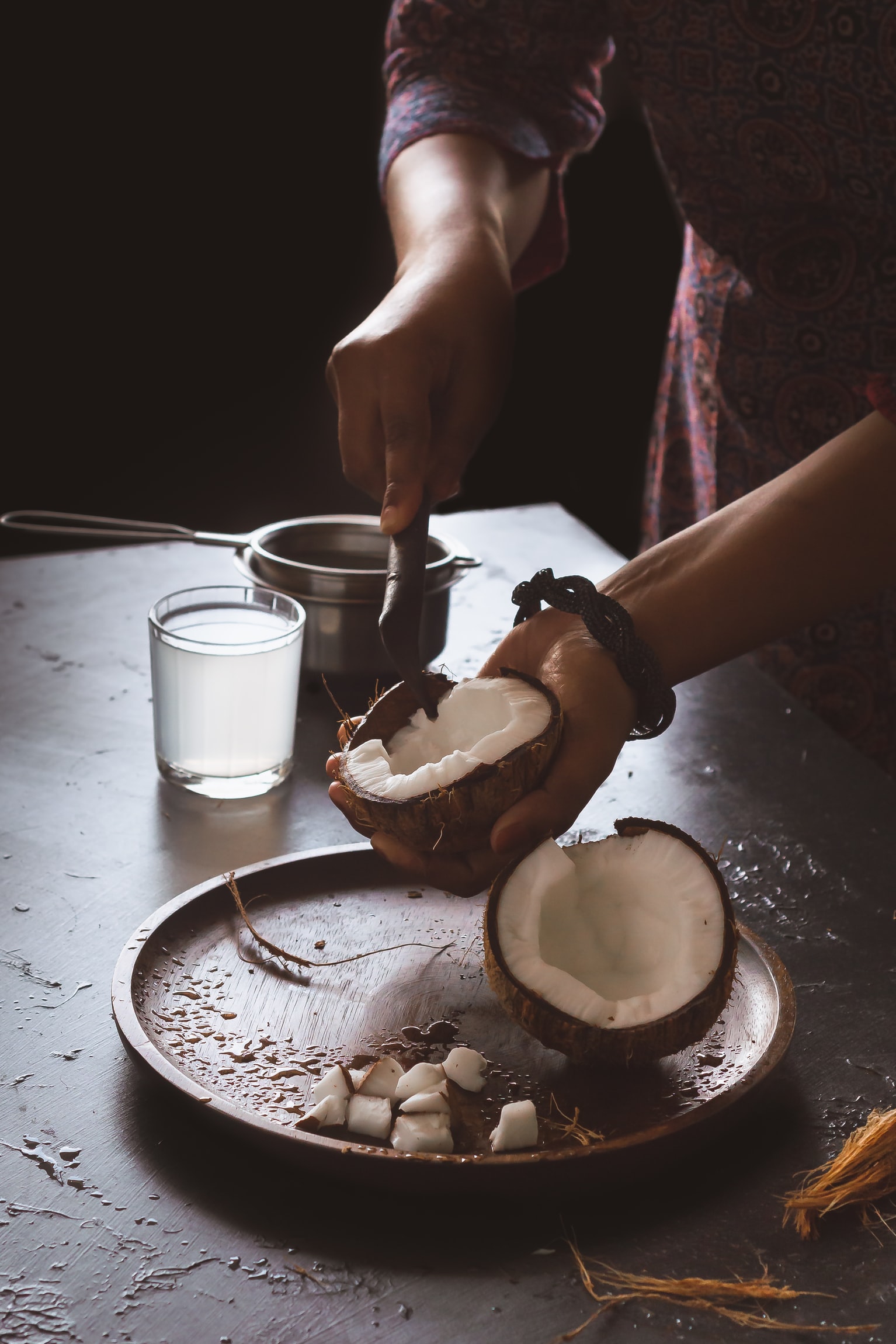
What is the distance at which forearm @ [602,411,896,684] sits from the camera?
4.13 feet

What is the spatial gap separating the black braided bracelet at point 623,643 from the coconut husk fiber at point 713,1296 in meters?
0.55

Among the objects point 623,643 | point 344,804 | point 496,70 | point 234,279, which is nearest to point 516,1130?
point 344,804

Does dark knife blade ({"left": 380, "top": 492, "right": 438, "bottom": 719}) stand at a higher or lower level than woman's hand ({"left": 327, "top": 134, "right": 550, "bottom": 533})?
lower

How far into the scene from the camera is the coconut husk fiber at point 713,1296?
31.8 inches

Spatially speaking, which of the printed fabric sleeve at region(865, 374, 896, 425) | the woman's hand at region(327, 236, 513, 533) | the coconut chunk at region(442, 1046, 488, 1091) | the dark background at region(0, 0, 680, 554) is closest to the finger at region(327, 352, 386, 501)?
the woman's hand at region(327, 236, 513, 533)

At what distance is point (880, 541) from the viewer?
4.17 ft

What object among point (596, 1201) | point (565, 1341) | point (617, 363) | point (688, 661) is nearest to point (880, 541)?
point (688, 661)

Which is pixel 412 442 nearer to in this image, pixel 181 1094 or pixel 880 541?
pixel 880 541

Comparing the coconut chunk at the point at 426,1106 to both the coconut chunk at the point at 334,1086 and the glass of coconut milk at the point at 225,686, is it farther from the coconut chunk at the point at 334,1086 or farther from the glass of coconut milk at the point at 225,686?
the glass of coconut milk at the point at 225,686

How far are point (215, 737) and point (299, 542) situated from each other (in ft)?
1.33

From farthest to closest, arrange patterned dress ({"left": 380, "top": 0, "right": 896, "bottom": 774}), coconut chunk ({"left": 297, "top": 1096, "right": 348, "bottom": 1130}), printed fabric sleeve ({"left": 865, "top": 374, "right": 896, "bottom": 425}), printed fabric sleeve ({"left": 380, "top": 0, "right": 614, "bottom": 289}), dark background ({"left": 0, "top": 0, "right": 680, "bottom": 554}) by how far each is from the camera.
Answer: dark background ({"left": 0, "top": 0, "right": 680, "bottom": 554})
printed fabric sleeve ({"left": 380, "top": 0, "right": 614, "bottom": 289})
patterned dress ({"left": 380, "top": 0, "right": 896, "bottom": 774})
printed fabric sleeve ({"left": 865, "top": 374, "right": 896, "bottom": 425})
coconut chunk ({"left": 297, "top": 1096, "right": 348, "bottom": 1130})

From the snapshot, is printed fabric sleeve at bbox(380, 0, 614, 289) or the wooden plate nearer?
the wooden plate

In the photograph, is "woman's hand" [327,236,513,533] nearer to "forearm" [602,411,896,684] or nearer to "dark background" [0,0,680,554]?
"forearm" [602,411,896,684]

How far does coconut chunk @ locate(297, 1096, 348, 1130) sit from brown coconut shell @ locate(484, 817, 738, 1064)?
0.16 m
